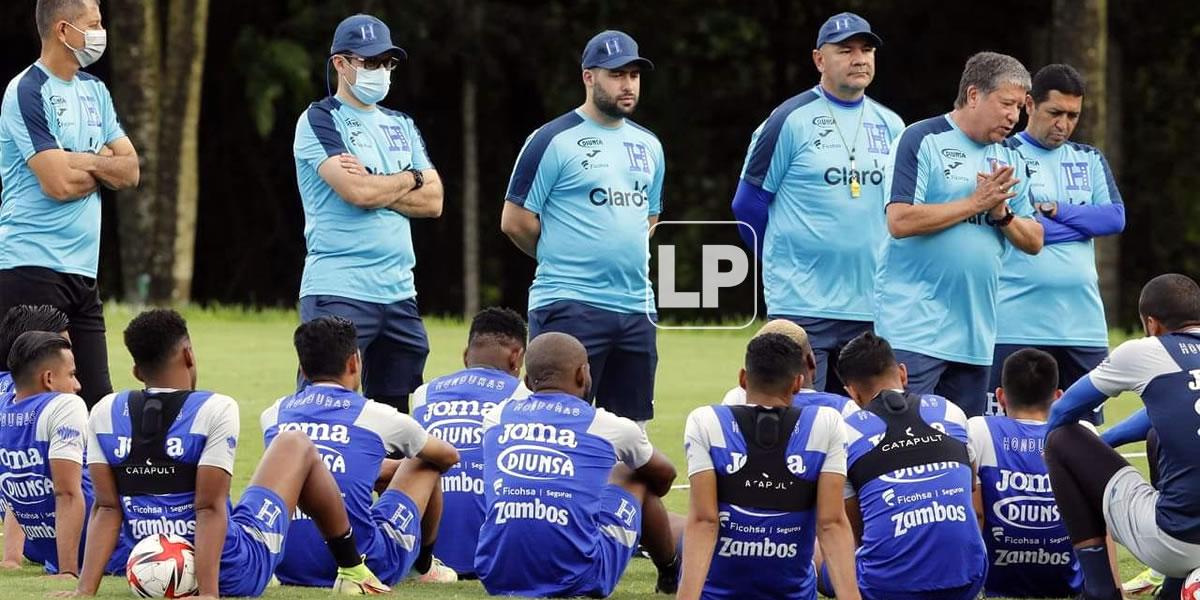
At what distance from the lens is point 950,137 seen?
8883 mm

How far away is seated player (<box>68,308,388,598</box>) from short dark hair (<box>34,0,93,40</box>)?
2462mm

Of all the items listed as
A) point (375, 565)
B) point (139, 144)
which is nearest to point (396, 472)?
point (375, 565)

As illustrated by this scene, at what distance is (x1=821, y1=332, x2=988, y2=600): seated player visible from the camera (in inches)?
277

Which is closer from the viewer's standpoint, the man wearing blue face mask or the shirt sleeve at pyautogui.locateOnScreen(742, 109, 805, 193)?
the man wearing blue face mask

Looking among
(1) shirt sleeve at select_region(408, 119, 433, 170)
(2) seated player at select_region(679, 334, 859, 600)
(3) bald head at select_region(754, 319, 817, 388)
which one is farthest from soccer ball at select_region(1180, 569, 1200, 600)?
(1) shirt sleeve at select_region(408, 119, 433, 170)

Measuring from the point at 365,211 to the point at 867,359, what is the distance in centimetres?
316

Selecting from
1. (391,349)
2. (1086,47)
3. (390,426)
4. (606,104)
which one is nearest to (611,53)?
(606,104)

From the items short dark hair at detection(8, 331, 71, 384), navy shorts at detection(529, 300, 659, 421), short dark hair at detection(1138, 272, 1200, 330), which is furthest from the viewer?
navy shorts at detection(529, 300, 659, 421)

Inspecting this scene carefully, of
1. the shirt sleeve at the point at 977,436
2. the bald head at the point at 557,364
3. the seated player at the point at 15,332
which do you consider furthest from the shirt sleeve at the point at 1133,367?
the seated player at the point at 15,332

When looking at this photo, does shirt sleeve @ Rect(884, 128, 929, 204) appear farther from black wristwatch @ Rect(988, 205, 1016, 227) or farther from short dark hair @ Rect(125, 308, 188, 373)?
short dark hair @ Rect(125, 308, 188, 373)

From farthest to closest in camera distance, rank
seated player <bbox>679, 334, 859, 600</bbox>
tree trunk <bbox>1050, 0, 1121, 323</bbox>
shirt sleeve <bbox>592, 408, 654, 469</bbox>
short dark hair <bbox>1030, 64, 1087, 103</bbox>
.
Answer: tree trunk <bbox>1050, 0, 1121, 323</bbox>, short dark hair <bbox>1030, 64, 1087, 103</bbox>, shirt sleeve <bbox>592, 408, 654, 469</bbox>, seated player <bbox>679, 334, 859, 600</bbox>

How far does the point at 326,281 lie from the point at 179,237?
15928 mm

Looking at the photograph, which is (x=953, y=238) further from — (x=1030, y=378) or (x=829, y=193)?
(x=1030, y=378)

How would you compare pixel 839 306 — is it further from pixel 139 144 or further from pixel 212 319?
pixel 139 144
